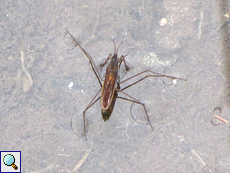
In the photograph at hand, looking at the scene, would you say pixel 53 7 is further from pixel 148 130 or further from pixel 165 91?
pixel 148 130

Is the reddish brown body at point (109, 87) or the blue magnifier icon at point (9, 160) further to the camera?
the blue magnifier icon at point (9, 160)

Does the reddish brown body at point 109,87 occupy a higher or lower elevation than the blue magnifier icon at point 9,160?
higher

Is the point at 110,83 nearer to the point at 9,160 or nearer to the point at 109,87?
the point at 109,87

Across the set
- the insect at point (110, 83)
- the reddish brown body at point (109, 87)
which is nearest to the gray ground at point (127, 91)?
the insect at point (110, 83)

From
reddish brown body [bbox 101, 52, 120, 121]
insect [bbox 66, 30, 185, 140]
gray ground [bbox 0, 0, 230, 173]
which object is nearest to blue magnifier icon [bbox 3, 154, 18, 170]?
gray ground [bbox 0, 0, 230, 173]

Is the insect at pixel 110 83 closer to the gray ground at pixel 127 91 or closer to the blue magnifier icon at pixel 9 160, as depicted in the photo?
the gray ground at pixel 127 91

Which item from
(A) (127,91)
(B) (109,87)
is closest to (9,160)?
(B) (109,87)

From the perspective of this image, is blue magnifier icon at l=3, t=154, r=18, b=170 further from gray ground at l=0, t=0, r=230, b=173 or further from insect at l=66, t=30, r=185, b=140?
insect at l=66, t=30, r=185, b=140

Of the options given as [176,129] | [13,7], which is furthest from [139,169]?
[13,7]
